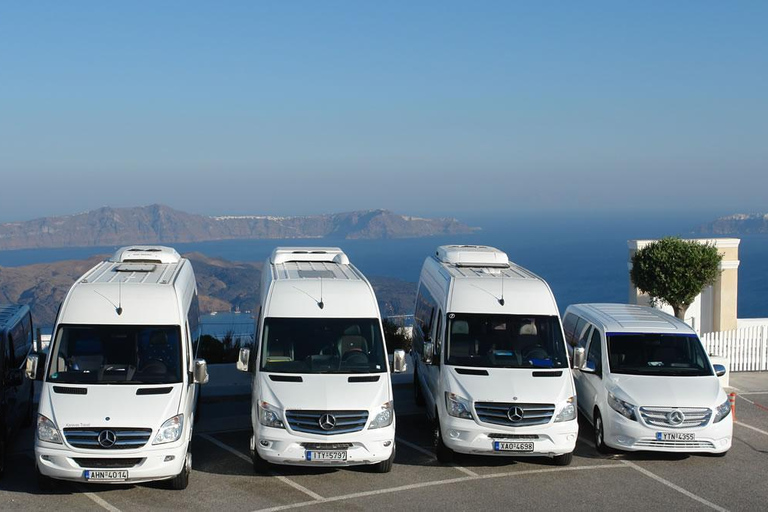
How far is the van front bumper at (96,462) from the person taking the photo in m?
9.81

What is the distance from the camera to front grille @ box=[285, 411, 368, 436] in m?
10.6

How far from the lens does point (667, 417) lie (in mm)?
11828

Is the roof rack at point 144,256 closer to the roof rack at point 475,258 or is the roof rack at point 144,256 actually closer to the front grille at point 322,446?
the roof rack at point 475,258

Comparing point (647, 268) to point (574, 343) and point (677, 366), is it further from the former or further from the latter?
point (677, 366)

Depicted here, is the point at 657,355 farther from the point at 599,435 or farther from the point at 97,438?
the point at 97,438

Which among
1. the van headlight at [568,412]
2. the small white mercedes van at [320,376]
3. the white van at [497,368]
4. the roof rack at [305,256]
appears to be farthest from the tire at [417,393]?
the van headlight at [568,412]

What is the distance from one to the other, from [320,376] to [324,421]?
77cm

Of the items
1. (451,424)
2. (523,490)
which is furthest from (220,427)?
(523,490)

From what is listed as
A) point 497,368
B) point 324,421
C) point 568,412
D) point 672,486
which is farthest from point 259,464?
point 672,486

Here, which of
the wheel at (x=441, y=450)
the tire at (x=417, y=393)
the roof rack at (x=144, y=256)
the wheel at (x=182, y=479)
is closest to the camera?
the wheel at (x=182, y=479)

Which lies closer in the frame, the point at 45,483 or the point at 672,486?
the point at 45,483

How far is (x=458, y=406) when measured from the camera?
11.5 m

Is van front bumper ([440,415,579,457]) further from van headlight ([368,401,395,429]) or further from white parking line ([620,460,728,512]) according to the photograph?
white parking line ([620,460,728,512])

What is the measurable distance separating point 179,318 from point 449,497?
410 cm
